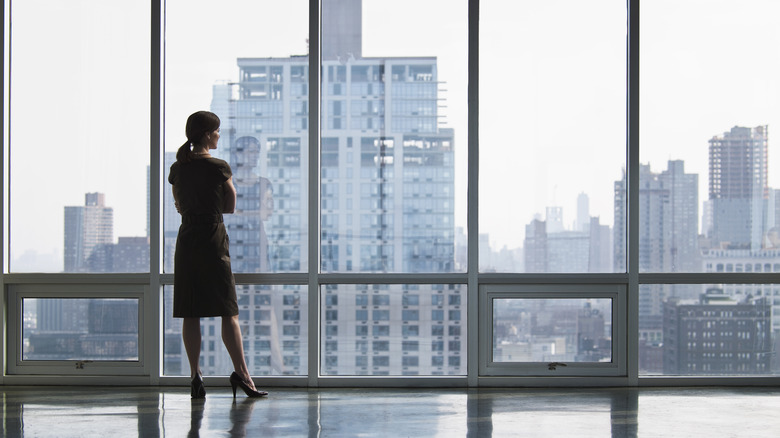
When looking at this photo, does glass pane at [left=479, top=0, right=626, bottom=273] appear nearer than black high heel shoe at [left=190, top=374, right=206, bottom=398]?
No

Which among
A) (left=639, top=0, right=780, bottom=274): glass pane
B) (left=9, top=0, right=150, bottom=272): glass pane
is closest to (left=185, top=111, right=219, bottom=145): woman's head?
(left=9, top=0, right=150, bottom=272): glass pane

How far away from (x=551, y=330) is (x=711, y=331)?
0.82m

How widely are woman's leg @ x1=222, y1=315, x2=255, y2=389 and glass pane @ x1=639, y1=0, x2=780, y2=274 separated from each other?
2.05 m

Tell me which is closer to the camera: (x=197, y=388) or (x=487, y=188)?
(x=197, y=388)

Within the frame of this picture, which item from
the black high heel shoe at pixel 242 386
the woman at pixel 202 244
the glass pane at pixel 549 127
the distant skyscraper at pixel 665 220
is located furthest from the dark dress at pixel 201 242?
the distant skyscraper at pixel 665 220

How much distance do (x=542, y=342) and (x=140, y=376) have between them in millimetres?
2076

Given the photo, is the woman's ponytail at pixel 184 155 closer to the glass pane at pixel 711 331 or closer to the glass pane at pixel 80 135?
the glass pane at pixel 80 135

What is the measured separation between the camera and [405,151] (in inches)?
163

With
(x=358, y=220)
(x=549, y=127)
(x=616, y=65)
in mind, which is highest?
(x=616, y=65)

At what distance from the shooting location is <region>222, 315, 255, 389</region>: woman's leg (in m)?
3.81

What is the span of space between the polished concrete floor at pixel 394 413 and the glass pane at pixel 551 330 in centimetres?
21

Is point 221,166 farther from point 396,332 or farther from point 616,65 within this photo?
point 616,65

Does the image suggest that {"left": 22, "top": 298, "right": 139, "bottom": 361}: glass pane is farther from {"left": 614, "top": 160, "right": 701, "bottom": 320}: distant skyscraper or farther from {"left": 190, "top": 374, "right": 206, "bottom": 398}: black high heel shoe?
{"left": 614, "top": 160, "right": 701, "bottom": 320}: distant skyscraper

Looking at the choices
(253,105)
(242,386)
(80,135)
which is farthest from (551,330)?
(80,135)
